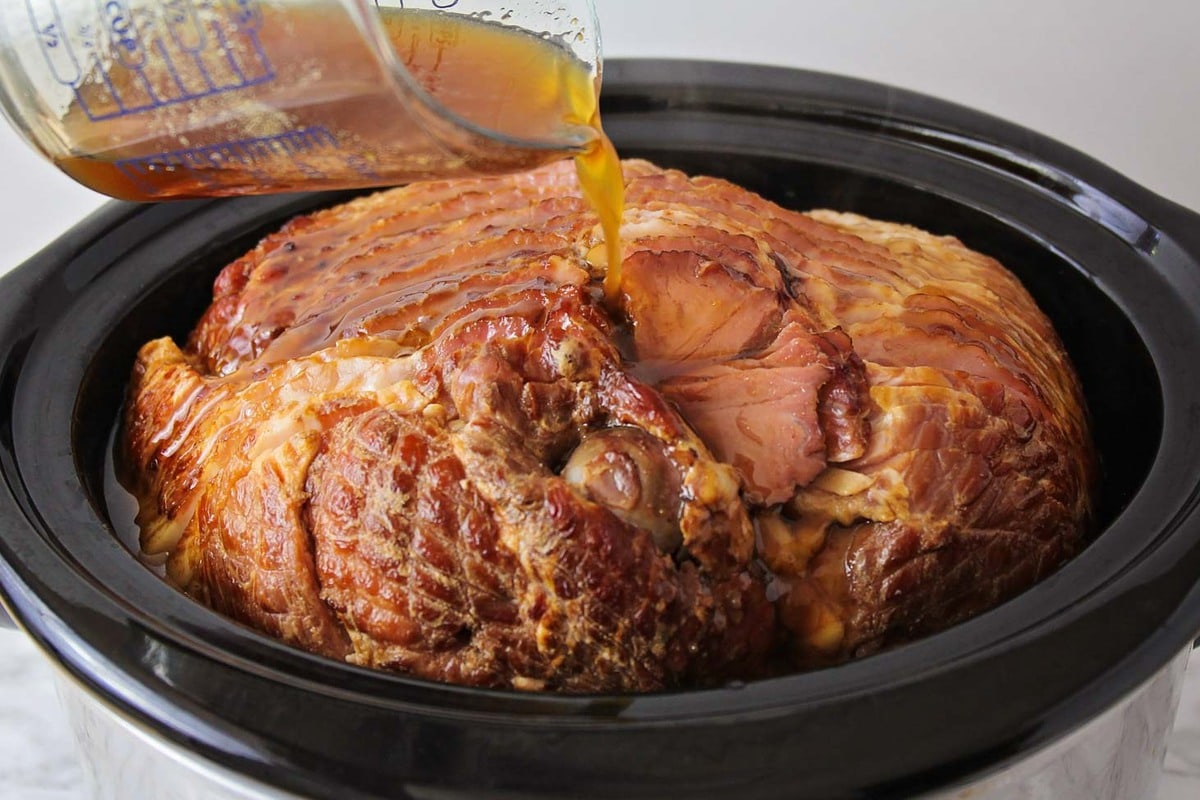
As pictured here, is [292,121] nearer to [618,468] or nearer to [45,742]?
[618,468]

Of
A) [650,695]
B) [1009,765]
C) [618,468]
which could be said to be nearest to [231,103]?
[618,468]

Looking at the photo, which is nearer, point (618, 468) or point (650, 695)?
point (650, 695)

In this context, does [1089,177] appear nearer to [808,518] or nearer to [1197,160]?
[808,518]

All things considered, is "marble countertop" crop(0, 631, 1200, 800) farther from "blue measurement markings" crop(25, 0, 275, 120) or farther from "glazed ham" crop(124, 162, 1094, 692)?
"blue measurement markings" crop(25, 0, 275, 120)

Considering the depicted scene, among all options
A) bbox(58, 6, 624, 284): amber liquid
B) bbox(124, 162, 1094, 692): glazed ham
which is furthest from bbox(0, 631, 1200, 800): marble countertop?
bbox(58, 6, 624, 284): amber liquid

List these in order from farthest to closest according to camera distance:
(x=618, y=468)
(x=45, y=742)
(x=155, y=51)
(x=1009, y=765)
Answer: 1. (x=45, y=742)
2. (x=618, y=468)
3. (x=155, y=51)
4. (x=1009, y=765)

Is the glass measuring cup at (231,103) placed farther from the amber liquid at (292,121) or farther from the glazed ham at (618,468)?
the glazed ham at (618,468)
